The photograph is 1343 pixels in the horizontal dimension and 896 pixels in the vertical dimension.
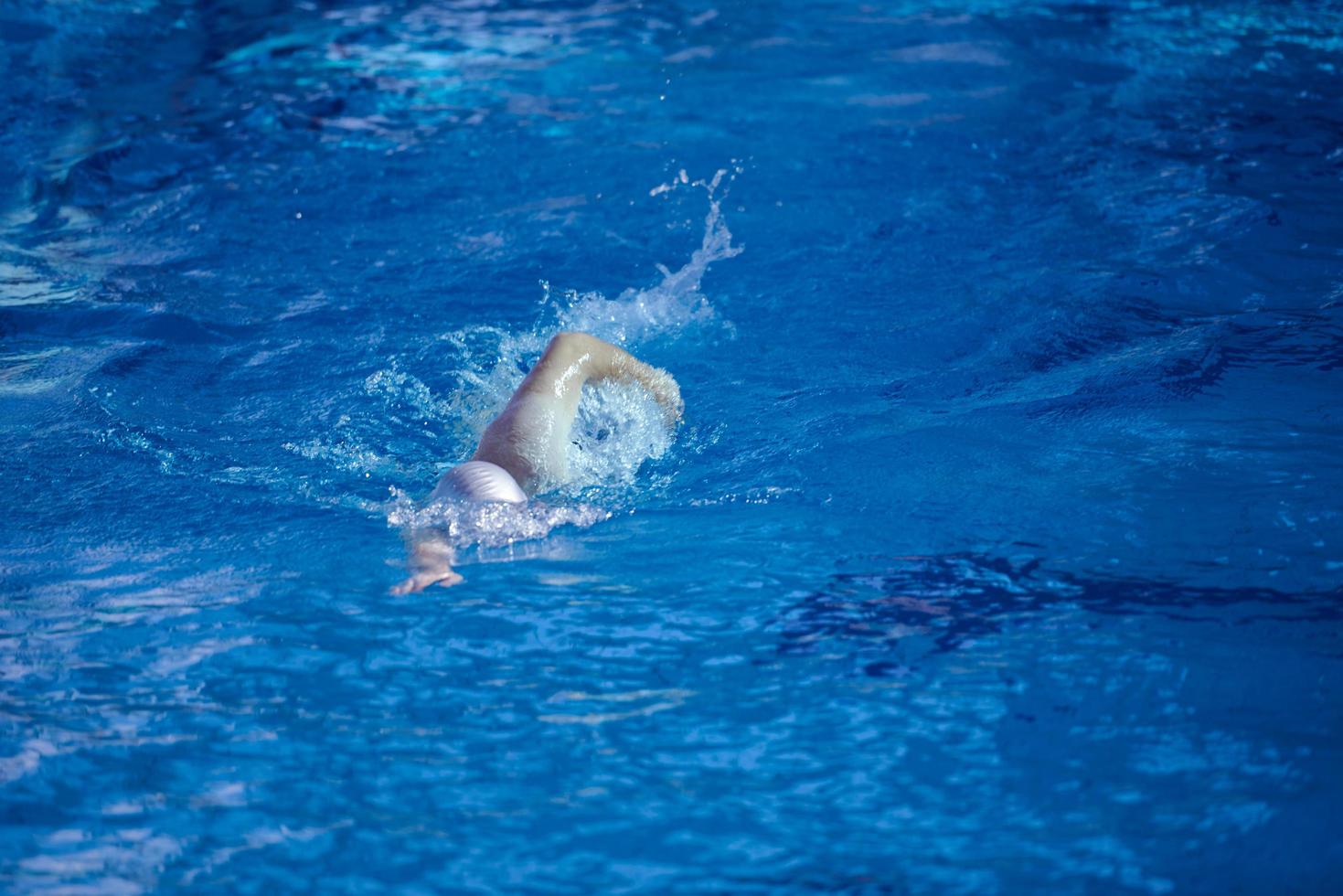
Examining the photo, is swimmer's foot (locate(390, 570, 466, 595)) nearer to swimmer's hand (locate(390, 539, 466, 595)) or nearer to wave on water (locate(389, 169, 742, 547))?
swimmer's hand (locate(390, 539, 466, 595))

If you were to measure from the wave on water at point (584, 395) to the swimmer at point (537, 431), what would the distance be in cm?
5

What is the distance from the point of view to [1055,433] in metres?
4.60

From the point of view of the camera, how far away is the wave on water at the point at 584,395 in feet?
12.4

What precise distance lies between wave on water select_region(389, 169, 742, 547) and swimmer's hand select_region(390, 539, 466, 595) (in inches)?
4.1

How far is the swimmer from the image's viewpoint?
3684 millimetres

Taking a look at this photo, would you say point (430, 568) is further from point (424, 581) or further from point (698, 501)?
point (698, 501)

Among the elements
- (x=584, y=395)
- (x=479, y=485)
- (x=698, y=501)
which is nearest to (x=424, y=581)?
(x=479, y=485)

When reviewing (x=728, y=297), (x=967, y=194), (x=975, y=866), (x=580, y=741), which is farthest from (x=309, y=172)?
(x=975, y=866)

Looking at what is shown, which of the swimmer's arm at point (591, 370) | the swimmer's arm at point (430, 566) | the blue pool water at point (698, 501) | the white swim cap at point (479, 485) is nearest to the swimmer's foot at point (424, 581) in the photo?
the swimmer's arm at point (430, 566)

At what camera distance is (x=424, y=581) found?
333 centimetres

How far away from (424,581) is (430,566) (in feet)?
0.30

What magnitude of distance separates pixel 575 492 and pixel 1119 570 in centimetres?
186

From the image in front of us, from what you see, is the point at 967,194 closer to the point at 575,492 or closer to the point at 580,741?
the point at 575,492

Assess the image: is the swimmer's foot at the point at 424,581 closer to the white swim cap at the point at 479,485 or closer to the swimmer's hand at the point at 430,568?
the swimmer's hand at the point at 430,568
